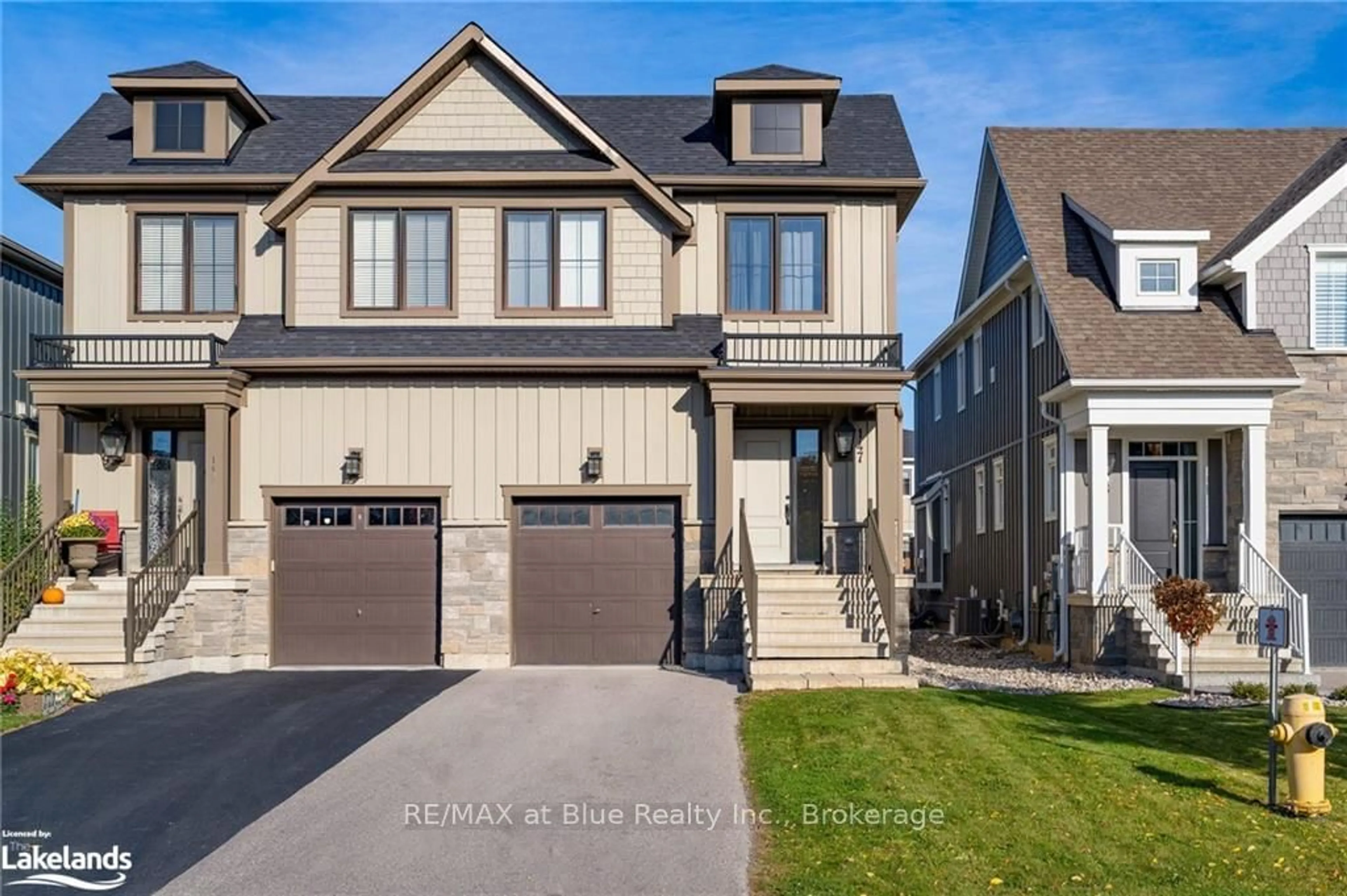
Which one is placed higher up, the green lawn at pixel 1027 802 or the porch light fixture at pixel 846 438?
the porch light fixture at pixel 846 438

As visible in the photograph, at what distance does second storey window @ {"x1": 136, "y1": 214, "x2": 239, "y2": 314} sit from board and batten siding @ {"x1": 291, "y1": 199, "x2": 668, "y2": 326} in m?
1.16

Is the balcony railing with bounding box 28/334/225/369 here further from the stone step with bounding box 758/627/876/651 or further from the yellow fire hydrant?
the yellow fire hydrant

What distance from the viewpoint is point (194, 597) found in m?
19.4

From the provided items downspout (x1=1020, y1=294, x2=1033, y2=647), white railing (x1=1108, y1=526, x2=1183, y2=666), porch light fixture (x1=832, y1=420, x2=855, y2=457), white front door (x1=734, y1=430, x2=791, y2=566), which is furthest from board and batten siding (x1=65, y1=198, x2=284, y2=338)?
white railing (x1=1108, y1=526, x2=1183, y2=666)

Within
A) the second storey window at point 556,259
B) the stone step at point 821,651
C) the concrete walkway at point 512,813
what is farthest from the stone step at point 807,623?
the second storey window at point 556,259

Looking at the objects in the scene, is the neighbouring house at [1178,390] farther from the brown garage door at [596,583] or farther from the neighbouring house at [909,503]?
the brown garage door at [596,583]

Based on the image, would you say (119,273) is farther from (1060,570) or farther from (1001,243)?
(1001,243)

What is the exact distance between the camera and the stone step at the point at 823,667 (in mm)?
16828

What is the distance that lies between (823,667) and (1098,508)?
5262mm

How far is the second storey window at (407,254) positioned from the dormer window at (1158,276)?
10.0 meters

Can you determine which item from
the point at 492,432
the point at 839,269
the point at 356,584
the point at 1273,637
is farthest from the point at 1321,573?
the point at 356,584

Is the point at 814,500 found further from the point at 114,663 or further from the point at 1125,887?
the point at 1125,887

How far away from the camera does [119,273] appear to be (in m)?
20.5

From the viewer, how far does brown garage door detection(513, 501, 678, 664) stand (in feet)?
65.0
